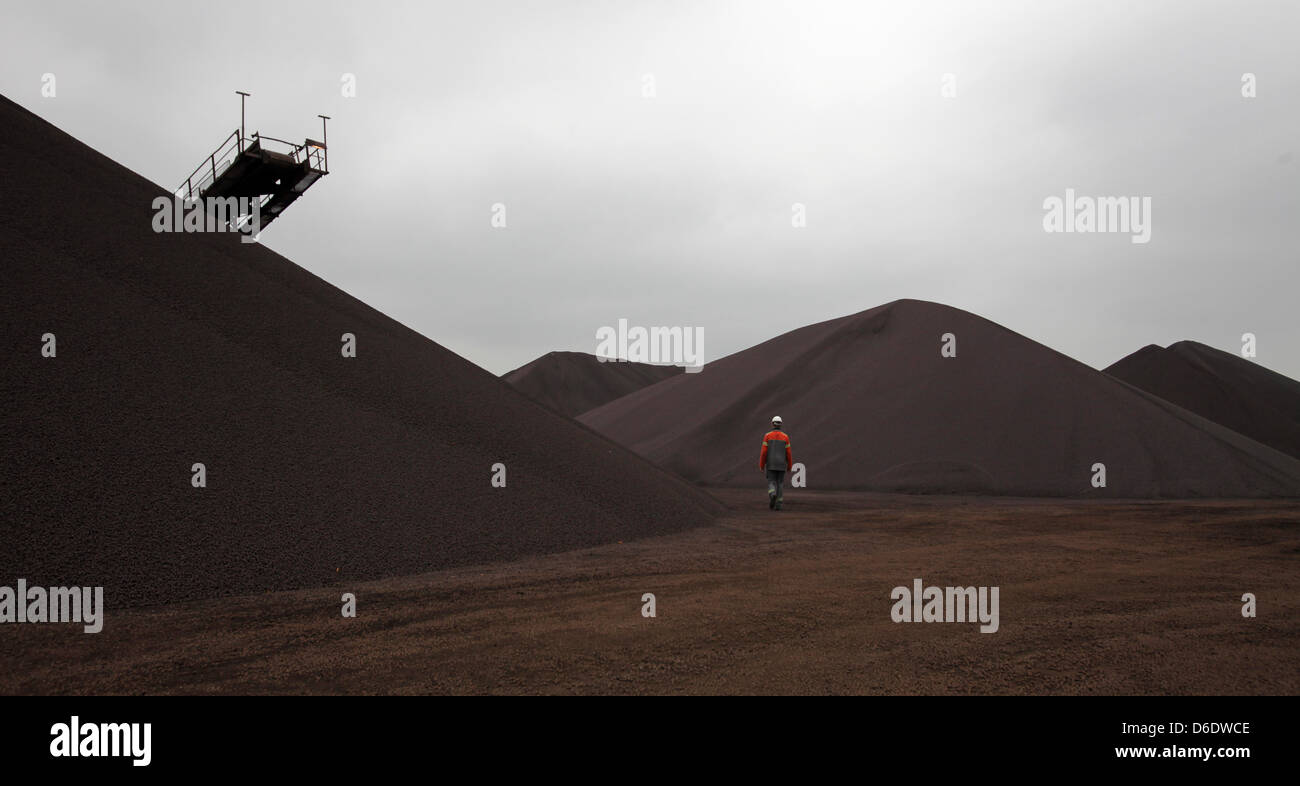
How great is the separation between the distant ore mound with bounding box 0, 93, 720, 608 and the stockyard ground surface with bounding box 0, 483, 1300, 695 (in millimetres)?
617

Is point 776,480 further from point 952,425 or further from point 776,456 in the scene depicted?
point 952,425

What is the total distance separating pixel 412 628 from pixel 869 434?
70.2 feet

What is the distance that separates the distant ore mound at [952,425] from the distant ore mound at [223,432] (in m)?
12.9

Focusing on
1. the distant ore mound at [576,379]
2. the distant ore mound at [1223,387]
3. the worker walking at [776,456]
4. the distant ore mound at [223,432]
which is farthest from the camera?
the distant ore mound at [576,379]

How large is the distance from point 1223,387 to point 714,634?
160 ft

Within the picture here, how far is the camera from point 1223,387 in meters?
41.2

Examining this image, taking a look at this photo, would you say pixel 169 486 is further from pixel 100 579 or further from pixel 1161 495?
pixel 1161 495

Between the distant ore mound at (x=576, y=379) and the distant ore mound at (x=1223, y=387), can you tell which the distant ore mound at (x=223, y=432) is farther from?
the distant ore mound at (x=576, y=379)

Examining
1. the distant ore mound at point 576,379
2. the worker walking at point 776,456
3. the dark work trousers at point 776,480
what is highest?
the distant ore mound at point 576,379

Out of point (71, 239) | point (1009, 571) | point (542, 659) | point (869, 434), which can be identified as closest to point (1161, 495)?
point (869, 434)

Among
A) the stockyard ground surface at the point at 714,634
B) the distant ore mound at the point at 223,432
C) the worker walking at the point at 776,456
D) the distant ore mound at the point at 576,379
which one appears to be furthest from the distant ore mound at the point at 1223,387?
the distant ore mound at the point at 223,432

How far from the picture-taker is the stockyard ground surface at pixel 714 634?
3916 mm

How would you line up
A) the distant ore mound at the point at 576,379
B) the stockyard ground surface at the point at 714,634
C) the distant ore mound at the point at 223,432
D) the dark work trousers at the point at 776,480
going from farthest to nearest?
the distant ore mound at the point at 576,379, the dark work trousers at the point at 776,480, the distant ore mound at the point at 223,432, the stockyard ground surface at the point at 714,634

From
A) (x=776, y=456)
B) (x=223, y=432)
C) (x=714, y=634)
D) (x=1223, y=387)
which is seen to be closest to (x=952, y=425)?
(x=776, y=456)
